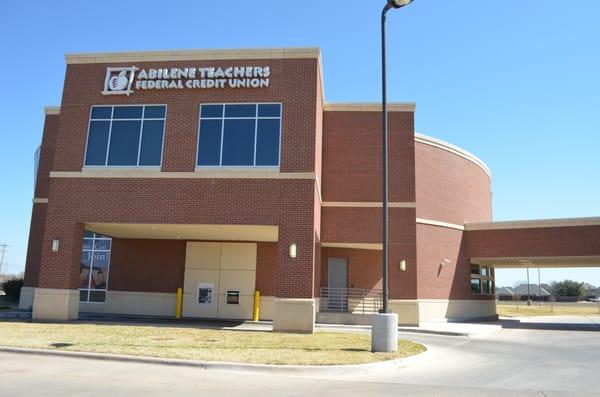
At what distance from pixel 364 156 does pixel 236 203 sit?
8390 millimetres

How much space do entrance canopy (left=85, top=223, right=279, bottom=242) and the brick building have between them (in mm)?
146

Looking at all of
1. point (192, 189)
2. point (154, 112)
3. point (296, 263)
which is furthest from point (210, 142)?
point (296, 263)

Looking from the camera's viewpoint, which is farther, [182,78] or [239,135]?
[182,78]

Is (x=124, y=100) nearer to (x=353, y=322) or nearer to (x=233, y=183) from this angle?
(x=233, y=183)

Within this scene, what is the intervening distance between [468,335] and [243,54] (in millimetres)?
14100

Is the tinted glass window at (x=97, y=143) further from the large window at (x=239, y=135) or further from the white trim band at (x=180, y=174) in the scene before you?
the large window at (x=239, y=135)

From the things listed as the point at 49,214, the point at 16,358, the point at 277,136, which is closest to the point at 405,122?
the point at 277,136

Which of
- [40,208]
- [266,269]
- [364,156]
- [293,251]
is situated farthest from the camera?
[40,208]

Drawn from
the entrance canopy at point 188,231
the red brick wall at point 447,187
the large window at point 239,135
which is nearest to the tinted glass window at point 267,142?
the large window at point 239,135

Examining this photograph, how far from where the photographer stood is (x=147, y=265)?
26.0 metres

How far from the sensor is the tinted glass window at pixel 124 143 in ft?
67.8

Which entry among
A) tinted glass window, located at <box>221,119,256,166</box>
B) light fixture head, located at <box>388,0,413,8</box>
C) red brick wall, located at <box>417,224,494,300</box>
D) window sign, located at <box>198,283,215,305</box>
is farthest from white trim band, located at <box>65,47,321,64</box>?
red brick wall, located at <box>417,224,494,300</box>

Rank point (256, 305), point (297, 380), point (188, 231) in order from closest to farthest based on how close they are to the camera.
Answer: point (297, 380), point (188, 231), point (256, 305)

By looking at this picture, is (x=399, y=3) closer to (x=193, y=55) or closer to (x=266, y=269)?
(x=193, y=55)
